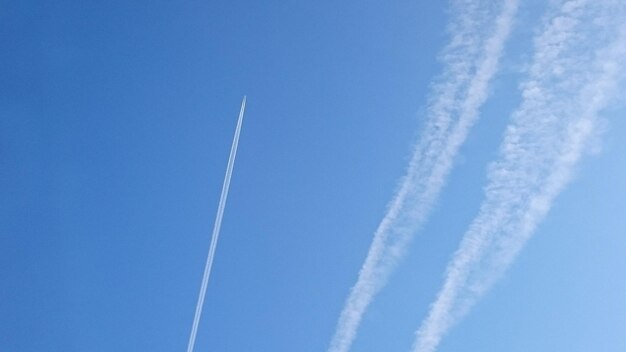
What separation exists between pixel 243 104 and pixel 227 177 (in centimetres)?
136

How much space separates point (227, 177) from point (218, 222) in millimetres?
856

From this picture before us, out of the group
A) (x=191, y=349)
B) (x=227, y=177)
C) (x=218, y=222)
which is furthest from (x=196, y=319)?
(x=227, y=177)

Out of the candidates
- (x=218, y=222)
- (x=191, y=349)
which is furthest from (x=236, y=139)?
(x=191, y=349)

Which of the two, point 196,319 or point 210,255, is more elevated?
point 210,255

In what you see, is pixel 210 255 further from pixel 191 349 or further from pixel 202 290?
pixel 191 349

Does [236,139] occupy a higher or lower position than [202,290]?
higher

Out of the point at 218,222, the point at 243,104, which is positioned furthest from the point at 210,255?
the point at 243,104

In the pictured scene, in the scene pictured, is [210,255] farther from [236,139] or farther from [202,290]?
[236,139]

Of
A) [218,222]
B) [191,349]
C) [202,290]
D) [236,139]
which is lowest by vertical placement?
[191,349]

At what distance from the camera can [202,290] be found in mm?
13492

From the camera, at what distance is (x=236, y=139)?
1310 centimetres

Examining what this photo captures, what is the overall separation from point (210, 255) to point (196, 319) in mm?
1282

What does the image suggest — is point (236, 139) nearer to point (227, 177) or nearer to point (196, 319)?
point (227, 177)

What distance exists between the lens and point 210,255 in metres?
13.4
